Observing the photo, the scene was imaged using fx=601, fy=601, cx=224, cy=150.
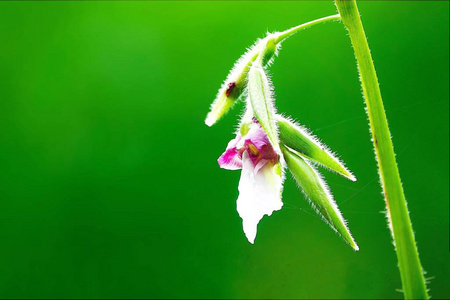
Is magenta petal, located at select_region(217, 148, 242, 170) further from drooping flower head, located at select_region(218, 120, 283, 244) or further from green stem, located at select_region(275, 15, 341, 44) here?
green stem, located at select_region(275, 15, 341, 44)

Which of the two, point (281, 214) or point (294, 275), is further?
point (281, 214)

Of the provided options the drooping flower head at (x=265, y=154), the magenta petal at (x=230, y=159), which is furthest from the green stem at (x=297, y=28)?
the magenta petal at (x=230, y=159)

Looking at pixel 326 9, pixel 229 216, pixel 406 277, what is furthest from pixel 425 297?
pixel 326 9

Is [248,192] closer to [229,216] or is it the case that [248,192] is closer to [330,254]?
[330,254]

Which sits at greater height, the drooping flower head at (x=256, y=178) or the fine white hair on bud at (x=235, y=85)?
the fine white hair on bud at (x=235, y=85)

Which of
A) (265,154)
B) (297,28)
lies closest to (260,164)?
(265,154)

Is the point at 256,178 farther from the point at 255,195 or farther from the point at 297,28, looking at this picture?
the point at 297,28

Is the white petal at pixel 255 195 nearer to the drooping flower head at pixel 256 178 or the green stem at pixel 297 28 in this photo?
the drooping flower head at pixel 256 178
